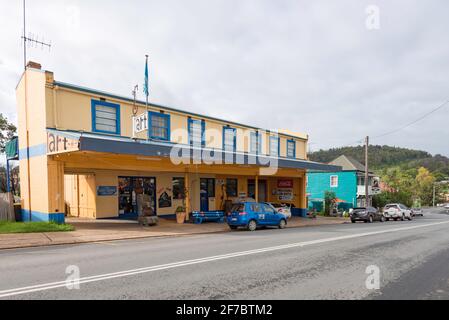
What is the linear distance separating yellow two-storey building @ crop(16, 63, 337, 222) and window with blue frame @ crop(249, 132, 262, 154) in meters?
0.08

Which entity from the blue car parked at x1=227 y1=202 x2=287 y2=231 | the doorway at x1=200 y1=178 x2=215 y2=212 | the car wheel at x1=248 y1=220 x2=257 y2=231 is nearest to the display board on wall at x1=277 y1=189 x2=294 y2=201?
the doorway at x1=200 y1=178 x2=215 y2=212

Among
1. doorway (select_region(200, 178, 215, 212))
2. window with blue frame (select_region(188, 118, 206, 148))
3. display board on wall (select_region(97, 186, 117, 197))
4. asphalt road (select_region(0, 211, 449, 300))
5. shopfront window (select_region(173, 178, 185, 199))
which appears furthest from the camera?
doorway (select_region(200, 178, 215, 212))

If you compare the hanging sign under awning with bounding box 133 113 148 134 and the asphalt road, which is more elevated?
the hanging sign under awning with bounding box 133 113 148 134

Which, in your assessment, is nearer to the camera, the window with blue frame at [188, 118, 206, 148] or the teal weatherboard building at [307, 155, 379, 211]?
the window with blue frame at [188, 118, 206, 148]

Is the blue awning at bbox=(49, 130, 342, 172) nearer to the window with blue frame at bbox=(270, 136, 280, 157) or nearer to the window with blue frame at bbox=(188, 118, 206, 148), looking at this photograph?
the window with blue frame at bbox=(188, 118, 206, 148)

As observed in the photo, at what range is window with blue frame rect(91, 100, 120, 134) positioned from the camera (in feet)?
55.6

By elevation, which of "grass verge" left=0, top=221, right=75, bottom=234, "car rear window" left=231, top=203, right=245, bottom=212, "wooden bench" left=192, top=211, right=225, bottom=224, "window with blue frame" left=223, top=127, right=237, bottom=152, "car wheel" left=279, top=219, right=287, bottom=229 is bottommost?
"car wheel" left=279, top=219, right=287, bottom=229

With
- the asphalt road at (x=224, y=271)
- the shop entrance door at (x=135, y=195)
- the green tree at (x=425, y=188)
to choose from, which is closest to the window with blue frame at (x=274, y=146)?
the shop entrance door at (x=135, y=195)

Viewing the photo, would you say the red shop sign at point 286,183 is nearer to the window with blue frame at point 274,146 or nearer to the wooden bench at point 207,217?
the window with blue frame at point 274,146

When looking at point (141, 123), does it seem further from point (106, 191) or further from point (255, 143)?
point (255, 143)

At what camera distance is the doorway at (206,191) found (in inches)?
938

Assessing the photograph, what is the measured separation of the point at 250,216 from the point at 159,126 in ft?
24.9

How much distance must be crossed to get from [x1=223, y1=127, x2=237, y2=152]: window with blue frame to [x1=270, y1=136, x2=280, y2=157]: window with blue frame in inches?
163

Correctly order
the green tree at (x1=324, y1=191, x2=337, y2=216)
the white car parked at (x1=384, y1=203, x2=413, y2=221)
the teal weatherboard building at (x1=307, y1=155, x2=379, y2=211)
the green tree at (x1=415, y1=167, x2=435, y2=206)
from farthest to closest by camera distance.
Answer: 1. the green tree at (x1=415, y1=167, x2=435, y2=206)
2. the teal weatherboard building at (x1=307, y1=155, x2=379, y2=211)
3. the green tree at (x1=324, y1=191, x2=337, y2=216)
4. the white car parked at (x1=384, y1=203, x2=413, y2=221)
